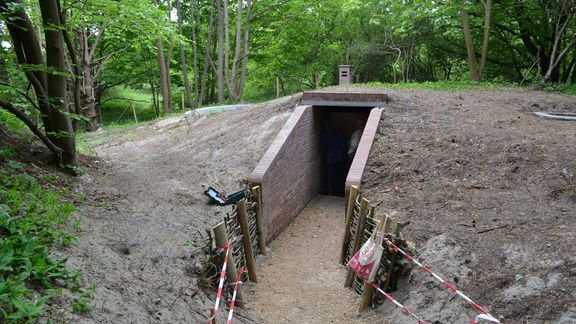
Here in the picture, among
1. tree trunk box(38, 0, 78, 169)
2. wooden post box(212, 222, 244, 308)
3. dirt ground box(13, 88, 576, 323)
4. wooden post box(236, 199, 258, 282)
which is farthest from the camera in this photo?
wooden post box(236, 199, 258, 282)

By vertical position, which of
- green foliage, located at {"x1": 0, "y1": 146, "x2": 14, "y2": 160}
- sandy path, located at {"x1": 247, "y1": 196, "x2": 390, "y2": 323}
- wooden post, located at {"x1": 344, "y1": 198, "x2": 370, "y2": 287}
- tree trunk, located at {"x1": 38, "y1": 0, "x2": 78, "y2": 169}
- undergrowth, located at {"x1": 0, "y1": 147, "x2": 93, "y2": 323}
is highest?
tree trunk, located at {"x1": 38, "y1": 0, "x2": 78, "y2": 169}

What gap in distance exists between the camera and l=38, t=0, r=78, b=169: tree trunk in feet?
21.8

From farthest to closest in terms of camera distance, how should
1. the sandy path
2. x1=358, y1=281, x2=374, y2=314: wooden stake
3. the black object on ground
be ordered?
the black object on ground < the sandy path < x1=358, y1=281, x2=374, y2=314: wooden stake

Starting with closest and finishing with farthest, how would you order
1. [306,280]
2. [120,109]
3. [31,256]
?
[31,256] → [306,280] → [120,109]

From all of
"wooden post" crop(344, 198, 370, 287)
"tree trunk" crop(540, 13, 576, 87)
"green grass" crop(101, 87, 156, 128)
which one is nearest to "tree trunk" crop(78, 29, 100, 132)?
"green grass" crop(101, 87, 156, 128)

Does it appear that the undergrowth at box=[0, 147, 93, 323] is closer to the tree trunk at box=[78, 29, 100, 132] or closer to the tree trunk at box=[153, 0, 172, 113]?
the tree trunk at box=[78, 29, 100, 132]

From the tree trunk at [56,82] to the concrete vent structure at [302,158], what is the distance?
11.1ft

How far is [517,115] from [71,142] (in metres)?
9.45

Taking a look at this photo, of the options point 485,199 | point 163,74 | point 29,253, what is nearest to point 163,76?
point 163,74

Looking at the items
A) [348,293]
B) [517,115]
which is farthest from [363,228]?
[517,115]

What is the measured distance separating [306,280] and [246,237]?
149cm

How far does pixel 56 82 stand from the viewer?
7.02m

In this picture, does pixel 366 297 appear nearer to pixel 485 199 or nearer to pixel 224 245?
pixel 224 245

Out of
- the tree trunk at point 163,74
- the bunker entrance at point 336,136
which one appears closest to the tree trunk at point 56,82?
the bunker entrance at point 336,136
